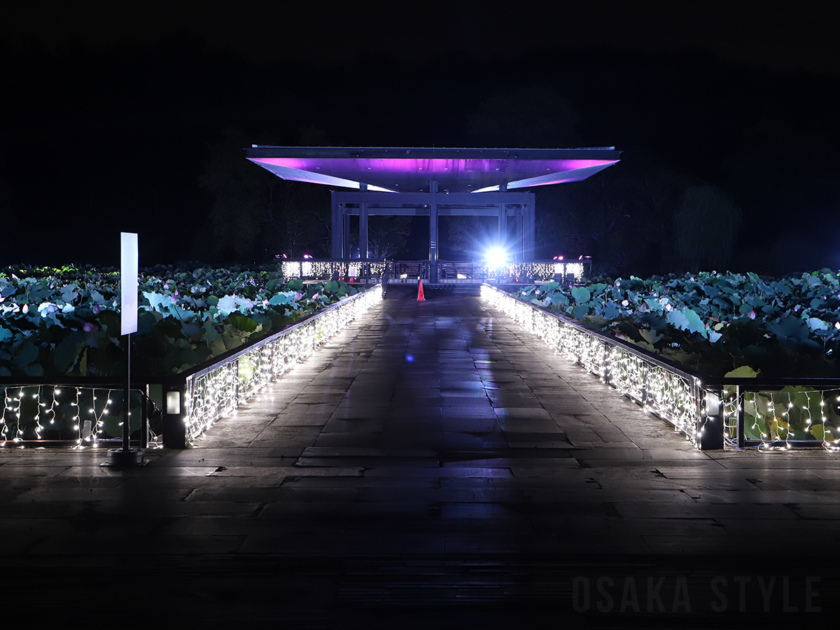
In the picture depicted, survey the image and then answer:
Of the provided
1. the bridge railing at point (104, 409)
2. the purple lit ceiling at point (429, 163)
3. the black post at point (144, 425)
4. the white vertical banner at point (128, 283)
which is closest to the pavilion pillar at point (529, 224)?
the purple lit ceiling at point (429, 163)

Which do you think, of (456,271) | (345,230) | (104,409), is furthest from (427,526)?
(345,230)

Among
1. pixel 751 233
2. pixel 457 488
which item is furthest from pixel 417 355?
pixel 751 233

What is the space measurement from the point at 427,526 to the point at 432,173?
37.1m

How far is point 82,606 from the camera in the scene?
4.32 m

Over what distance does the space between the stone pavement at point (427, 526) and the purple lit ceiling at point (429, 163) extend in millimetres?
28914

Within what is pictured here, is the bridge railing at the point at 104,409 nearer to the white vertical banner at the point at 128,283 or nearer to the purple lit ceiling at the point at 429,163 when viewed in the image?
the white vertical banner at the point at 128,283

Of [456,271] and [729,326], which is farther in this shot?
[456,271]

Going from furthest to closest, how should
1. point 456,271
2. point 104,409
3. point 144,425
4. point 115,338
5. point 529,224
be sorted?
point 529,224 → point 456,271 → point 115,338 → point 104,409 → point 144,425

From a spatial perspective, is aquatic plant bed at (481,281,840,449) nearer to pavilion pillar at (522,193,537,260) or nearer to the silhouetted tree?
pavilion pillar at (522,193,537,260)

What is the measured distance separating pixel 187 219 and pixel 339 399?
87.3 metres

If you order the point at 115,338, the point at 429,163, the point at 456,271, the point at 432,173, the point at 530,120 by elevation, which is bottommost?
the point at 115,338

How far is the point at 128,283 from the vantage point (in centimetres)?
739

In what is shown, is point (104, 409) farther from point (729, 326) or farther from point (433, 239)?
point (433, 239)

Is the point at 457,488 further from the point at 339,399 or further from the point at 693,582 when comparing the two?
the point at 339,399
